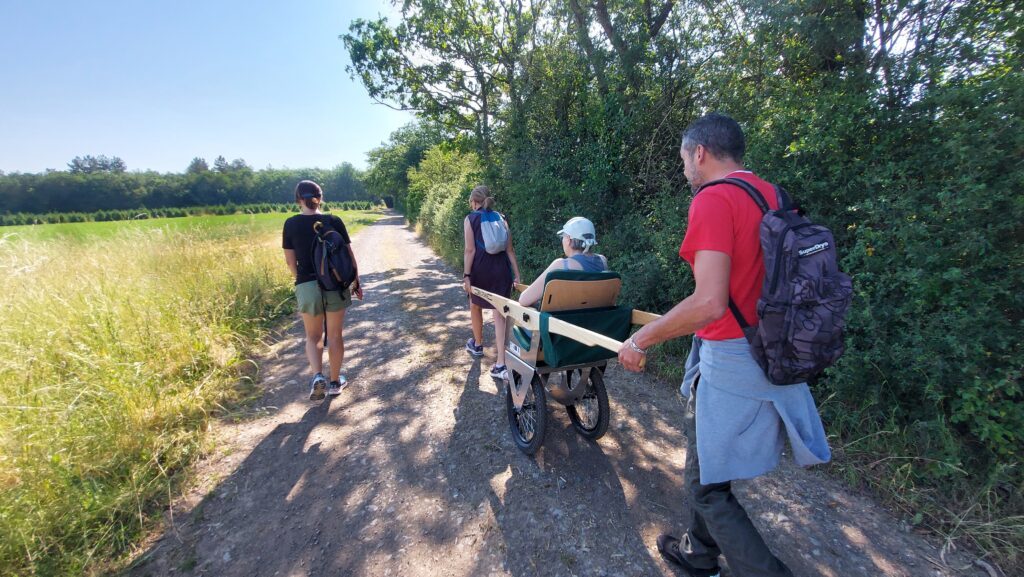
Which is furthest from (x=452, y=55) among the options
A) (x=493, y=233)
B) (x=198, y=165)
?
(x=198, y=165)

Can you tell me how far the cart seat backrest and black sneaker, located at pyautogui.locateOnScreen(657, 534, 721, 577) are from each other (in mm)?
1390

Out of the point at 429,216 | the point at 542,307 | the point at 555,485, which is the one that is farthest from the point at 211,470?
the point at 429,216

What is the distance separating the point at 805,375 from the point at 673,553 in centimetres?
133

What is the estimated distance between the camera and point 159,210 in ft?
142

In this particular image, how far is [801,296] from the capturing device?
1.30 m

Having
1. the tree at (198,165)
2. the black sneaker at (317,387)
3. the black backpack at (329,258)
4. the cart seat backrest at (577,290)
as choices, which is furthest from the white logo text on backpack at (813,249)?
the tree at (198,165)

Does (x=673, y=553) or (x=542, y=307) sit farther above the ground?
(x=542, y=307)

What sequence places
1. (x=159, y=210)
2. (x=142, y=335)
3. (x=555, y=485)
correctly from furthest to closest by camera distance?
1. (x=159, y=210)
2. (x=142, y=335)
3. (x=555, y=485)

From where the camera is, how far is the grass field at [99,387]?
224 cm

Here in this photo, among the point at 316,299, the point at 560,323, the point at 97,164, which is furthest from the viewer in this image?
the point at 97,164

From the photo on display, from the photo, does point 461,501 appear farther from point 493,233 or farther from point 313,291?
point 493,233

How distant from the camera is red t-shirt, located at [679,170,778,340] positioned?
140 centimetres

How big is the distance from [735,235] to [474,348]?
3940 mm

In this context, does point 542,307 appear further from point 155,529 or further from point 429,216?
point 429,216
